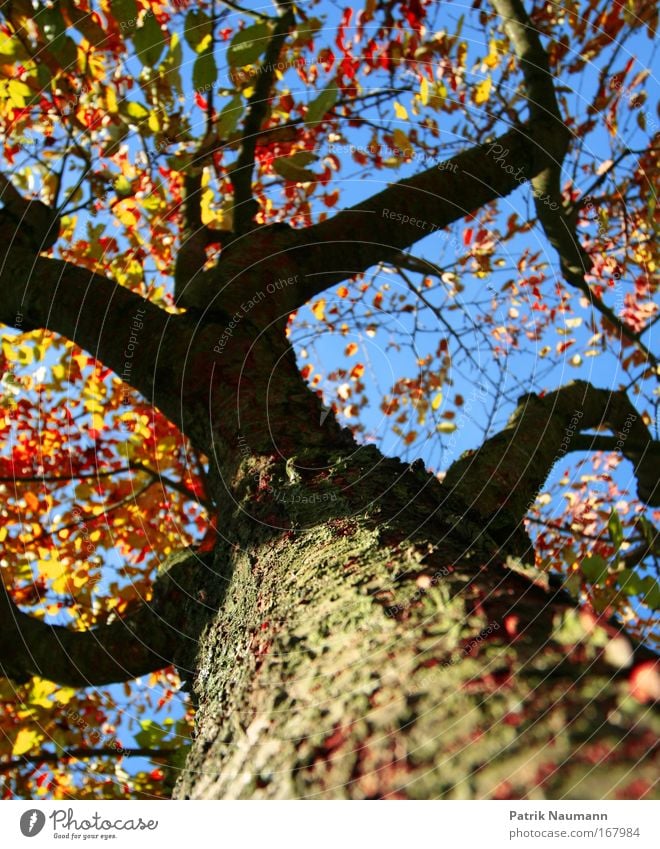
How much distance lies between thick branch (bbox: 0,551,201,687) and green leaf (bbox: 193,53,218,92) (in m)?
2.16

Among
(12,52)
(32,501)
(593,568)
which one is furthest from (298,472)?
(32,501)

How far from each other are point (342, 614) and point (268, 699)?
26 centimetres

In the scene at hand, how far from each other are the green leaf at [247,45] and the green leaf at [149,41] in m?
0.32

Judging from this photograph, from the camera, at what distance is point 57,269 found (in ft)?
11.3

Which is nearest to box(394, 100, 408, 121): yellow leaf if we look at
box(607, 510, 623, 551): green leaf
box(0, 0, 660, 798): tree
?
box(0, 0, 660, 798): tree

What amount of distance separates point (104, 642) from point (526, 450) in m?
2.38

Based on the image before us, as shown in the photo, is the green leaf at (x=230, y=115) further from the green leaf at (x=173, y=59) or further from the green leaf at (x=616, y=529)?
the green leaf at (x=616, y=529)

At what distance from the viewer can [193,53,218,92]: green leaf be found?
2818mm

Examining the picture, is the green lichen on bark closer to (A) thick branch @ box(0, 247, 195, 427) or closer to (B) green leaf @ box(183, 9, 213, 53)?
(A) thick branch @ box(0, 247, 195, 427)

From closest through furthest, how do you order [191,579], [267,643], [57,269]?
[267,643] < [191,579] < [57,269]

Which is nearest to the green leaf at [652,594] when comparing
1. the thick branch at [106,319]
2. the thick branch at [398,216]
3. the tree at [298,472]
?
the tree at [298,472]

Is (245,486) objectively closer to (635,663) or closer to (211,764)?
(211,764)

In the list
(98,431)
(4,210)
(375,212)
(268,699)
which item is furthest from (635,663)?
(98,431)

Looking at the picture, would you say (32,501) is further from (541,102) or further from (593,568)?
(541,102)
